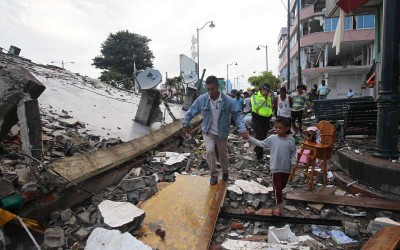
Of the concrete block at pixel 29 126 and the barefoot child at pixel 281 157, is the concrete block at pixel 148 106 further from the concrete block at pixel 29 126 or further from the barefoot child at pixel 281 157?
the barefoot child at pixel 281 157

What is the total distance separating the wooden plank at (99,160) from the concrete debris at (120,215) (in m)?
0.58

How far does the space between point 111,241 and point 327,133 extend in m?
3.83

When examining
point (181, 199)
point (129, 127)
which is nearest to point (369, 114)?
point (181, 199)

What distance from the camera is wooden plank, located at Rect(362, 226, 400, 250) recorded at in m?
3.05

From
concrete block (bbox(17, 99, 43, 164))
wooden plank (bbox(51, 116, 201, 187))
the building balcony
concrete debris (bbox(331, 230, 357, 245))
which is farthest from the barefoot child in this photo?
the building balcony

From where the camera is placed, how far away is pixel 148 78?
8.35 m

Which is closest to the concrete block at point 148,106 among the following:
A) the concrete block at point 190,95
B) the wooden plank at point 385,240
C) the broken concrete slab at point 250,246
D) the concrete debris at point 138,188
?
the concrete debris at point 138,188

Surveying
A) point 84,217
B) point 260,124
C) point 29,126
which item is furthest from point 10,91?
point 260,124

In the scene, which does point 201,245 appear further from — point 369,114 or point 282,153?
point 369,114

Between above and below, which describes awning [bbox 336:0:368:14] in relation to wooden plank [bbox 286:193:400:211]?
above

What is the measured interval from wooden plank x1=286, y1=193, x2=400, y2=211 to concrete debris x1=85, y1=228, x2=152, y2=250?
247cm

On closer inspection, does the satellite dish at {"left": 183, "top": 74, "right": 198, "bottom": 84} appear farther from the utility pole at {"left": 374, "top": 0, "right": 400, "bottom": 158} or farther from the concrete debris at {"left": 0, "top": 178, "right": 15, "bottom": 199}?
the concrete debris at {"left": 0, "top": 178, "right": 15, "bottom": 199}

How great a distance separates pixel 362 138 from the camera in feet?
22.4

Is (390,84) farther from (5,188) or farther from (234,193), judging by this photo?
(5,188)
